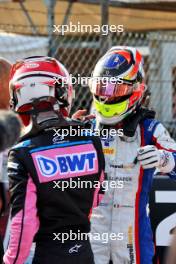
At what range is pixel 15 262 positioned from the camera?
9.51ft

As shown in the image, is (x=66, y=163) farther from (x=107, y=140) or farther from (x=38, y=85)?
(x=107, y=140)

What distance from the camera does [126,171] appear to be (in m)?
3.71

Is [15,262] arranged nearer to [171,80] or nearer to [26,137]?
[26,137]

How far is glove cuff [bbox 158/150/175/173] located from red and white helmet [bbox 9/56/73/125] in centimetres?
65

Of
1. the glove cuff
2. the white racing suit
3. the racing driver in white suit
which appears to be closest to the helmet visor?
the racing driver in white suit

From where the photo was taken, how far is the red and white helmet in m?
3.01

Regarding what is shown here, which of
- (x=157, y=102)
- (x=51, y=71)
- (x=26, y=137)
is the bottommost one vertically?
(x=157, y=102)

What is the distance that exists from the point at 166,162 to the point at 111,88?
504 millimetres

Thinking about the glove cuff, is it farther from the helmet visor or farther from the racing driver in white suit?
the helmet visor

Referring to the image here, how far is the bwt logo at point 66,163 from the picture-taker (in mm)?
2895

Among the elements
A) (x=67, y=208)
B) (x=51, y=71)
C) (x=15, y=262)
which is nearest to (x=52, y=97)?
(x=51, y=71)

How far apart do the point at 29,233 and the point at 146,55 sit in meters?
6.73

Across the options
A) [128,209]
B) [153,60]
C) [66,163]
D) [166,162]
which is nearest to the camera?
[66,163]

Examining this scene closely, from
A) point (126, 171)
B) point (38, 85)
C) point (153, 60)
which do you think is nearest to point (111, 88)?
point (126, 171)
